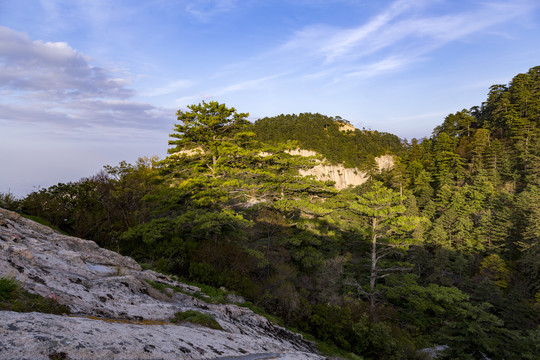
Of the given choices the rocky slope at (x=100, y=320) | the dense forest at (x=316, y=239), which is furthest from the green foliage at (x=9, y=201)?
the rocky slope at (x=100, y=320)

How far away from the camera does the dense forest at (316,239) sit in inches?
520

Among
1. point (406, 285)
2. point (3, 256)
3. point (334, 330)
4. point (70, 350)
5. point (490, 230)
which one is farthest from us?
point (490, 230)

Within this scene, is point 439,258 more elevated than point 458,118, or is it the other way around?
point 458,118

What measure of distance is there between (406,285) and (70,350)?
29696 millimetres

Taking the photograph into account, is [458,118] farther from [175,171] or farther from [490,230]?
[175,171]

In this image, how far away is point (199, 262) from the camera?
14.9 m

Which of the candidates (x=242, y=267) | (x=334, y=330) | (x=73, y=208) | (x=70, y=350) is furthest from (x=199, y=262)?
(x=70, y=350)

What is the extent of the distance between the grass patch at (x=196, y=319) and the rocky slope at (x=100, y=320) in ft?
0.51

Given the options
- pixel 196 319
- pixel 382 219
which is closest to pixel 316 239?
pixel 382 219

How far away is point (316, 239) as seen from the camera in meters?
26.5

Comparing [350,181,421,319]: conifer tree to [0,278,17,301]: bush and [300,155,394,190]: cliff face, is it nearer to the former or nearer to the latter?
[0,278,17,301]: bush

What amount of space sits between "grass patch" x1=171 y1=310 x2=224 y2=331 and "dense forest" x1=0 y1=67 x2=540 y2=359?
5639 mm

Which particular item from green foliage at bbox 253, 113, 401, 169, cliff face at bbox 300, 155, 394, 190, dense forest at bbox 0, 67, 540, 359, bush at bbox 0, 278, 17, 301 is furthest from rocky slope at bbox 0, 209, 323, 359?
cliff face at bbox 300, 155, 394, 190

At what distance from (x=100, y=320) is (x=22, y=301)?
96cm
